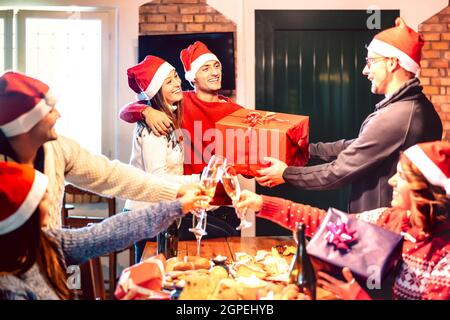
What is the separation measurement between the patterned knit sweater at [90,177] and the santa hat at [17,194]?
62 mm

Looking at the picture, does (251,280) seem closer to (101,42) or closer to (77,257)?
(77,257)

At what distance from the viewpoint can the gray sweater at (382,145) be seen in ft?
6.61

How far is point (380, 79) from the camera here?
2.15 m

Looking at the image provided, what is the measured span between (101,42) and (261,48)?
1.20m

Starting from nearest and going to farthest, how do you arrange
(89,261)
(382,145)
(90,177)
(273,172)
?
(90,177) < (89,261) < (382,145) < (273,172)

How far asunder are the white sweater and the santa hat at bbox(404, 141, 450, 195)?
1.39 metres

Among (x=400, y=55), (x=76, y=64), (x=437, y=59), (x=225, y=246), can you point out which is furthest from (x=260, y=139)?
(x=437, y=59)

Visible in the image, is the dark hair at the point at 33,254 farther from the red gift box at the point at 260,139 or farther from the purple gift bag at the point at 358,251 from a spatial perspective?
the red gift box at the point at 260,139

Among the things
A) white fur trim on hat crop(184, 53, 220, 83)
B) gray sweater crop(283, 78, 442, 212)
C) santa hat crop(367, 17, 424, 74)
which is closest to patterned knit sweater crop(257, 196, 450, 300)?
gray sweater crop(283, 78, 442, 212)

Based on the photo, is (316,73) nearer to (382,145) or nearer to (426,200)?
(382,145)

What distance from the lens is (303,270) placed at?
64.0 inches

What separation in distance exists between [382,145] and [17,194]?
1294mm

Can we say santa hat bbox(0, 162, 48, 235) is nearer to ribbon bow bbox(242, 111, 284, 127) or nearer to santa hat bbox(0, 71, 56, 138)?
santa hat bbox(0, 71, 56, 138)
